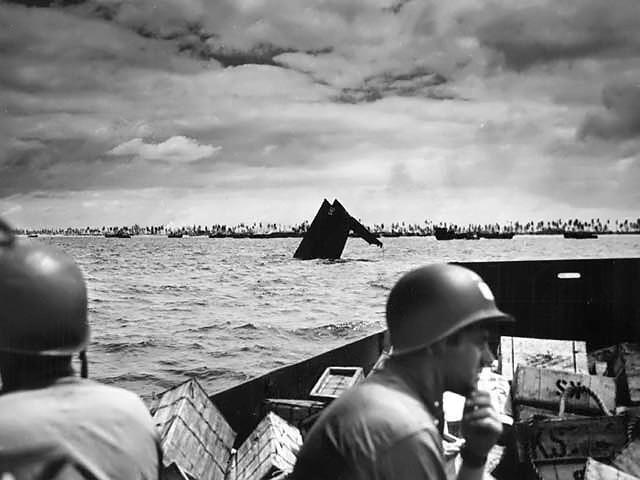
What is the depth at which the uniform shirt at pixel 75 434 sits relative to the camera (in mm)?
2018

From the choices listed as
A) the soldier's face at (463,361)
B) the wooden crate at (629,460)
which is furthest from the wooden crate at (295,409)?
the soldier's face at (463,361)

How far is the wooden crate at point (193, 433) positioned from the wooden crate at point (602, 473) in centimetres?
309

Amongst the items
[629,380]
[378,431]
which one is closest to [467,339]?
[378,431]

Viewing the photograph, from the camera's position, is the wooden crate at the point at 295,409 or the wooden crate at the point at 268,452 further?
the wooden crate at the point at 295,409

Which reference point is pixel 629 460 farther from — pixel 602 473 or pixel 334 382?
pixel 334 382

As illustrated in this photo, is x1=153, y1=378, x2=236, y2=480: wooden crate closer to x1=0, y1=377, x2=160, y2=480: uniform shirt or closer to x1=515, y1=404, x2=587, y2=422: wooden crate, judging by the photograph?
x1=0, y1=377, x2=160, y2=480: uniform shirt

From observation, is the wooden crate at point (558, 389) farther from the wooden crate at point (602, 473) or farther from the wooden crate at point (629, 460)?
the wooden crate at point (602, 473)

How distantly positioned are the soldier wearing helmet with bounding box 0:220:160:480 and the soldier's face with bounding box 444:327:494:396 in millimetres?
1306

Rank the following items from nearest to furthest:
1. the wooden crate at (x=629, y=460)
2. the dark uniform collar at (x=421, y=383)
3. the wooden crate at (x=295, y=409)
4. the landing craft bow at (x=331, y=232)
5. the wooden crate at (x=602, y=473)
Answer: the dark uniform collar at (x=421, y=383) → the wooden crate at (x=602, y=473) → the wooden crate at (x=629, y=460) → the wooden crate at (x=295, y=409) → the landing craft bow at (x=331, y=232)

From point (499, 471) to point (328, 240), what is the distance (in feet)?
147

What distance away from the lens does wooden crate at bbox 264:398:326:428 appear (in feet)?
18.9

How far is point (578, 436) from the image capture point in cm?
501

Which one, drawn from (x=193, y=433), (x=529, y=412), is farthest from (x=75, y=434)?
(x=529, y=412)

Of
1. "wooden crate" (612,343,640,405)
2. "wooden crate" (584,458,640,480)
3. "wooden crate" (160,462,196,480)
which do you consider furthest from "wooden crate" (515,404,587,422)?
"wooden crate" (160,462,196,480)
